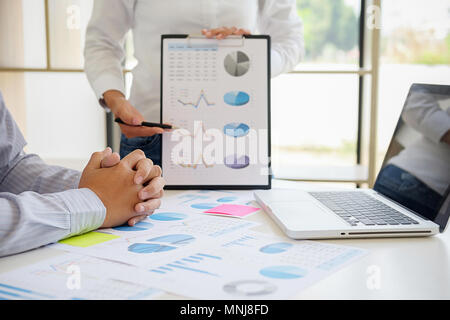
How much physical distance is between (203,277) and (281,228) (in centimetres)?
27

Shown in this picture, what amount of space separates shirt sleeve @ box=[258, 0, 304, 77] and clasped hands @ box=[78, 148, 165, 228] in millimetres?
645

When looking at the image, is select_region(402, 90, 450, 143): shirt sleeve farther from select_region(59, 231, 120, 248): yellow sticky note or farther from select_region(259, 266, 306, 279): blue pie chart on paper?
select_region(59, 231, 120, 248): yellow sticky note

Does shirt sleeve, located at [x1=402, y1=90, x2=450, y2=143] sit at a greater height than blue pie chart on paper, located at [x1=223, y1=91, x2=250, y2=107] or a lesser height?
lesser

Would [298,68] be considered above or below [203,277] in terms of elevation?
above

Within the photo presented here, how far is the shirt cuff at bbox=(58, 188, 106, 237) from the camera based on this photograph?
Answer: 83 centimetres

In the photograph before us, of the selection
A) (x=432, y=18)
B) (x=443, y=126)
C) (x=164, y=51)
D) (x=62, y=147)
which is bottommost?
(x=62, y=147)

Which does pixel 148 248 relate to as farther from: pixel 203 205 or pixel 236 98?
pixel 236 98

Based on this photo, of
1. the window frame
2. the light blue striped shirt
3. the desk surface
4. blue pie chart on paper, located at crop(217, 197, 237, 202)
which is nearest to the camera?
the desk surface

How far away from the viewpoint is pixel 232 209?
1066 mm

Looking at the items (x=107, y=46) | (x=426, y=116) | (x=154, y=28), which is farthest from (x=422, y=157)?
(x=107, y=46)

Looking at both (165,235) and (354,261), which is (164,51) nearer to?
(165,235)

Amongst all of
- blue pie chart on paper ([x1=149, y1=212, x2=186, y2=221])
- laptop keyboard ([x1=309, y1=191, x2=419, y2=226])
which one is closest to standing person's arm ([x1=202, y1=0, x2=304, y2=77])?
laptop keyboard ([x1=309, y1=191, x2=419, y2=226])

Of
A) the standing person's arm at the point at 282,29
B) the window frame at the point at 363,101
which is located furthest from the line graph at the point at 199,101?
the window frame at the point at 363,101
